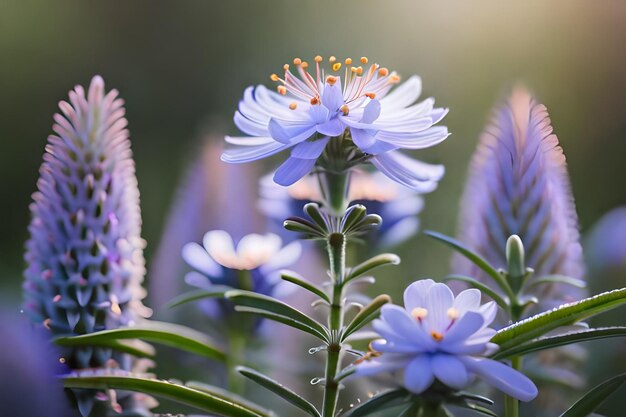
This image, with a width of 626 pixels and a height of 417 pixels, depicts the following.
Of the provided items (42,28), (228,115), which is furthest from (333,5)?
(42,28)

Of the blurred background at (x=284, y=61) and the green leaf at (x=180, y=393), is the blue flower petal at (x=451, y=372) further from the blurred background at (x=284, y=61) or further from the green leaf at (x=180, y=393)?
the blurred background at (x=284, y=61)

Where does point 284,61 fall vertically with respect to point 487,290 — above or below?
above

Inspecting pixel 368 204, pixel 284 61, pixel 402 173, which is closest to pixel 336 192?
pixel 402 173

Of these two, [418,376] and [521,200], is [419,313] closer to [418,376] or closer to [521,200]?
[418,376]

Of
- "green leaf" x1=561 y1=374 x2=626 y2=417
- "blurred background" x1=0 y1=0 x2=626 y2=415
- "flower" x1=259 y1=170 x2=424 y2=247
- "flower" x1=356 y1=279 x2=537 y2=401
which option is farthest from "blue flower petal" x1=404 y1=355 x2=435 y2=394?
"blurred background" x1=0 y1=0 x2=626 y2=415

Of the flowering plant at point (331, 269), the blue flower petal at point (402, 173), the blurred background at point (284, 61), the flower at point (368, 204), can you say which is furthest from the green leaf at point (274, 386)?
the blurred background at point (284, 61)

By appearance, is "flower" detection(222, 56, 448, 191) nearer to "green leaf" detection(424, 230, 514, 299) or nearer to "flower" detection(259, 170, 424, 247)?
"green leaf" detection(424, 230, 514, 299)
